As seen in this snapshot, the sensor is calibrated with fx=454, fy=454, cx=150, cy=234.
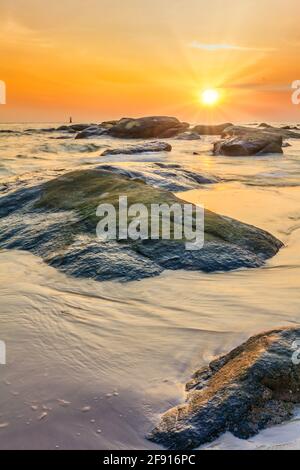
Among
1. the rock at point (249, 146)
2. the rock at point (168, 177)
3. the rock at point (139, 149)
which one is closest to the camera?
the rock at point (168, 177)

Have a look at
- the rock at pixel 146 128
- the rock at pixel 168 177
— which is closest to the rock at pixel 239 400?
the rock at pixel 168 177

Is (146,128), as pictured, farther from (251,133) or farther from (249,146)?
(249,146)

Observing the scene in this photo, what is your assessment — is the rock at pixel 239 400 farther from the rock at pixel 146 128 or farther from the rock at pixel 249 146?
the rock at pixel 146 128

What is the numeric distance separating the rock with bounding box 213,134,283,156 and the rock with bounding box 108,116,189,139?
19.4m

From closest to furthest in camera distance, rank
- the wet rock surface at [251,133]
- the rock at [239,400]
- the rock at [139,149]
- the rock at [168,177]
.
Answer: the rock at [239,400] → the rock at [168,177] → the rock at [139,149] → the wet rock surface at [251,133]

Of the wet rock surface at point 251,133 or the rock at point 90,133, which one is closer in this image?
the wet rock surface at point 251,133

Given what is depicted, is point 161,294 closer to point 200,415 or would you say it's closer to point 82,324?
point 82,324

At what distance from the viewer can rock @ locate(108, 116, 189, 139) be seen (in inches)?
1581

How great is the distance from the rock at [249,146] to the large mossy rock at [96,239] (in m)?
13.9

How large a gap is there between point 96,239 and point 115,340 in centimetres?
208

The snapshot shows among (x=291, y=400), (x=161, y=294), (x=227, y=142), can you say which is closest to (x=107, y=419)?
(x=291, y=400)

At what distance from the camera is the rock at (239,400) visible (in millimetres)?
2236

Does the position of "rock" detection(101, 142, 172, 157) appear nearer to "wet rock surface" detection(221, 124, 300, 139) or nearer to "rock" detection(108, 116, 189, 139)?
"wet rock surface" detection(221, 124, 300, 139)

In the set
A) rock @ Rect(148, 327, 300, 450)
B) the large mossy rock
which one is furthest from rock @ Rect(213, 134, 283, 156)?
rock @ Rect(148, 327, 300, 450)
